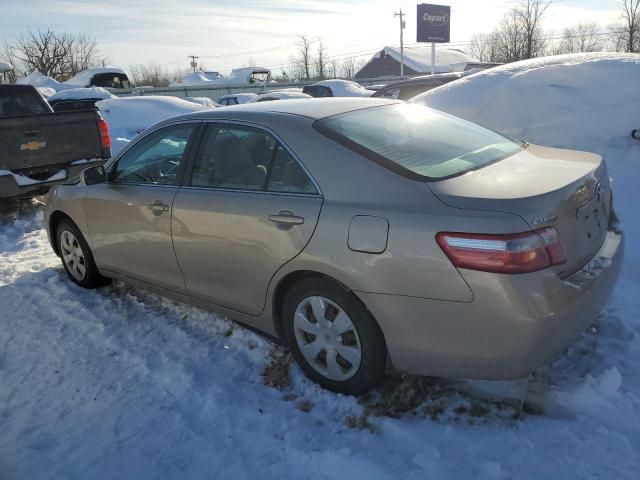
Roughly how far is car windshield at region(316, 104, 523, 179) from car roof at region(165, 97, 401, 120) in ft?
0.29

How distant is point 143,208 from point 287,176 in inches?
50.8

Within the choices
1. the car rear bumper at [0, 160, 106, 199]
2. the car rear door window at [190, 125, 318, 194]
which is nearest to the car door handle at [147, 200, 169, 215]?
the car rear door window at [190, 125, 318, 194]

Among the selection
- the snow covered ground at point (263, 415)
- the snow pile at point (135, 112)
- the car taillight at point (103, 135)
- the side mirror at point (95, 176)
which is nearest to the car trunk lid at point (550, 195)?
the snow covered ground at point (263, 415)

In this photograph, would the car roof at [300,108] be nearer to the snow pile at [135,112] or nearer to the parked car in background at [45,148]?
the parked car in background at [45,148]

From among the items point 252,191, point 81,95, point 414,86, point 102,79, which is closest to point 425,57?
point 102,79

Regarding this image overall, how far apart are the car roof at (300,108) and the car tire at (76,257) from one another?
1.59 metres

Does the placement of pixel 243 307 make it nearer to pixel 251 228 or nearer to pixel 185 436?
pixel 251 228

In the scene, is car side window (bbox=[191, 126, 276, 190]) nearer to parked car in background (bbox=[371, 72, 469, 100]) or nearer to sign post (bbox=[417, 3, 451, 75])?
parked car in background (bbox=[371, 72, 469, 100])

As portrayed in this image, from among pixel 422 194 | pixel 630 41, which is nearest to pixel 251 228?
pixel 422 194

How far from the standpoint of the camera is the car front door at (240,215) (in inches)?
112

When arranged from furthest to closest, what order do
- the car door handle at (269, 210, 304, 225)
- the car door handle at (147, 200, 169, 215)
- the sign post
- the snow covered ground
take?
the sign post → the car door handle at (147, 200, 169, 215) → the car door handle at (269, 210, 304, 225) → the snow covered ground

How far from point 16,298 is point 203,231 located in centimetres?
227

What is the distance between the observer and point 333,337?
2.81m

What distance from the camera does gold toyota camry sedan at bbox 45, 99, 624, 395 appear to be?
231 cm
